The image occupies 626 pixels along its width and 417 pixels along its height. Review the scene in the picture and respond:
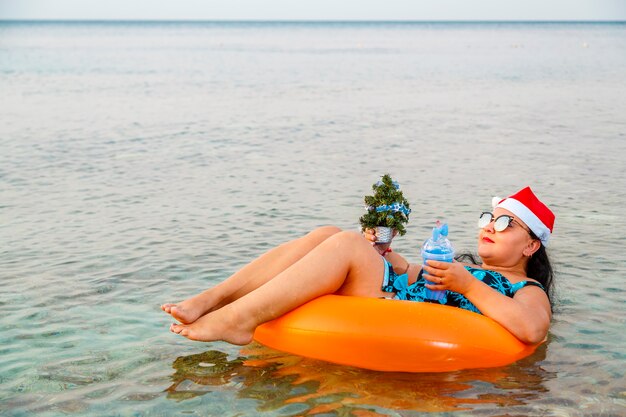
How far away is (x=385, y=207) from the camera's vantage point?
5309mm

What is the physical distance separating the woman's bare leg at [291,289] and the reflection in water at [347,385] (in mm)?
250

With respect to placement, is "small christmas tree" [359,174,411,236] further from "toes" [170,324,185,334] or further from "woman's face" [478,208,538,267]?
"toes" [170,324,185,334]

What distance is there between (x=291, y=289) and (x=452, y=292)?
104 cm

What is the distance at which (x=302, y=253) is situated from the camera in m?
5.19

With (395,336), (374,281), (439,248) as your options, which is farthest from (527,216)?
(395,336)

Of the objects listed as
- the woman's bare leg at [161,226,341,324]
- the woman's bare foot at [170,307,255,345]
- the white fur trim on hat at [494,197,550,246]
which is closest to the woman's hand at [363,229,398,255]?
the woman's bare leg at [161,226,341,324]

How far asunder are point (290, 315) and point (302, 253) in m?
0.44

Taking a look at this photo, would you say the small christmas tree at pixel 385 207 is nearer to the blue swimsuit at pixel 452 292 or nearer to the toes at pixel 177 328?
the blue swimsuit at pixel 452 292

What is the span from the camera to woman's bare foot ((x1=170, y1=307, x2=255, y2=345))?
490 cm

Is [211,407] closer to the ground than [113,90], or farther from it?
closer to the ground

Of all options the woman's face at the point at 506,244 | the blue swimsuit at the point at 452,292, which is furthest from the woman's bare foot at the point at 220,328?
the woman's face at the point at 506,244

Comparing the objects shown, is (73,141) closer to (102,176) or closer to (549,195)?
(102,176)

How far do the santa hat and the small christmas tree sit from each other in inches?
26.9

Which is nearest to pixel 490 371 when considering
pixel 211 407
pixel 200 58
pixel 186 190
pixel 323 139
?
pixel 211 407
